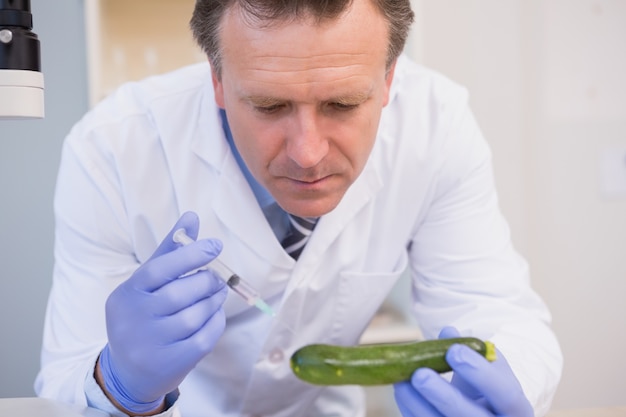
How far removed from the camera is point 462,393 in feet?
3.57

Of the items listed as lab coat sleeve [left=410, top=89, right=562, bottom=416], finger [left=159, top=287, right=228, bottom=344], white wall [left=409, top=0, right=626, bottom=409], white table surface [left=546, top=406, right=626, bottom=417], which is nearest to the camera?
finger [left=159, top=287, right=228, bottom=344]

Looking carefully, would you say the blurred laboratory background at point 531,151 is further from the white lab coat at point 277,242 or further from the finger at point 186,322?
the finger at point 186,322

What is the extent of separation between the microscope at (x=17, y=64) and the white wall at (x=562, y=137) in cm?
178

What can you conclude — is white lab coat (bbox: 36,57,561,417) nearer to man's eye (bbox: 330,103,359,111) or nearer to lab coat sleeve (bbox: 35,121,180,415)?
lab coat sleeve (bbox: 35,121,180,415)

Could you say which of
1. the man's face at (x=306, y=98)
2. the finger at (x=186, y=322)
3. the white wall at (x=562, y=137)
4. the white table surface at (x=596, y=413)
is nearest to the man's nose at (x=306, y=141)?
the man's face at (x=306, y=98)

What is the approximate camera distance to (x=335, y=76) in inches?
42.5

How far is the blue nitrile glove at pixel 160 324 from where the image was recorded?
1.11 meters

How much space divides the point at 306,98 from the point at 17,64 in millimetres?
406

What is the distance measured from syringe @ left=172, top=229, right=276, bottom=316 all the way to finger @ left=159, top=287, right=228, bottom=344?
0.05 metres

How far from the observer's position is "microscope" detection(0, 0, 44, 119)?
90cm

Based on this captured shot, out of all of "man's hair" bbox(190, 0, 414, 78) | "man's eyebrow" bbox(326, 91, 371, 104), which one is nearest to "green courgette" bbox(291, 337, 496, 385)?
"man's eyebrow" bbox(326, 91, 371, 104)

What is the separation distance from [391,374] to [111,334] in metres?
0.45

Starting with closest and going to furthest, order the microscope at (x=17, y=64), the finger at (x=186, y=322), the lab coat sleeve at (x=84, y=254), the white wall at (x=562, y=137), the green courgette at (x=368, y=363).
→ the microscope at (x=17, y=64) < the green courgette at (x=368, y=363) < the finger at (x=186, y=322) < the lab coat sleeve at (x=84, y=254) < the white wall at (x=562, y=137)

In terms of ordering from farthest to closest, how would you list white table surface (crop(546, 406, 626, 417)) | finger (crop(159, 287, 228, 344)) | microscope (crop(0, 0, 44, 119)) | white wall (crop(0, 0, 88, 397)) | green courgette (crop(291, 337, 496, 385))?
white wall (crop(0, 0, 88, 397))
white table surface (crop(546, 406, 626, 417))
finger (crop(159, 287, 228, 344))
green courgette (crop(291, 337, 496, 385))
microscope (crop(0, 0, 44, 119))
